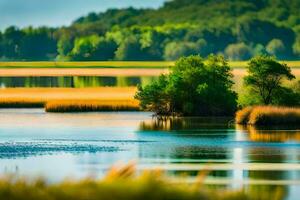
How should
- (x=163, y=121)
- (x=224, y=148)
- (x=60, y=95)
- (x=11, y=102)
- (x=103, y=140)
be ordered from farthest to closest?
(x=60, y=95), (x=11, y=102), (x=163, y=121), (x=103, y=140), (x=224, y=148)

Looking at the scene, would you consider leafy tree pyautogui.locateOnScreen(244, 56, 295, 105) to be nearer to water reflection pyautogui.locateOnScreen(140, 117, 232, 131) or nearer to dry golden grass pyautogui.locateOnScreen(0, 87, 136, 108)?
water reflection pyautogui.locateOnScreen(140, 117, 232, 131)

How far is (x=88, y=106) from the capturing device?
74562mm

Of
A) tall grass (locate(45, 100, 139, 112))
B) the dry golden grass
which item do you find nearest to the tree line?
tall grass (locate(45, 100, 139, 112))

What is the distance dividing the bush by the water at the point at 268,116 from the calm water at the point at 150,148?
1.19 metres

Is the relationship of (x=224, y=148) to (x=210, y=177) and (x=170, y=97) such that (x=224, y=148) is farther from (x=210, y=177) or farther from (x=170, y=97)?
(x=170, y=97)

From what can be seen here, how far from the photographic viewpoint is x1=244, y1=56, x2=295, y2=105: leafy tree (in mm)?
68625

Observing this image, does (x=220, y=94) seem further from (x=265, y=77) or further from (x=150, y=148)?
(x=150, y=148)

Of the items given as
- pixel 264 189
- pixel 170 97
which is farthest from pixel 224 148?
pixel 170 97

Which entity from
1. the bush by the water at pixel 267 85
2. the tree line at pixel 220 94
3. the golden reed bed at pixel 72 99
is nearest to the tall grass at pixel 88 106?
the golden reed bed at pixel 72 99

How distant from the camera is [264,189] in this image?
96.9 ft

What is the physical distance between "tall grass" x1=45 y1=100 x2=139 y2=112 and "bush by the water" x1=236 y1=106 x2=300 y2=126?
45.2 feet

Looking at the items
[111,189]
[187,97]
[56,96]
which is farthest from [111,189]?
[56,96]

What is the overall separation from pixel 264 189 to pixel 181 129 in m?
28.4

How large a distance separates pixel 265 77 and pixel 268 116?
733 centimetres
